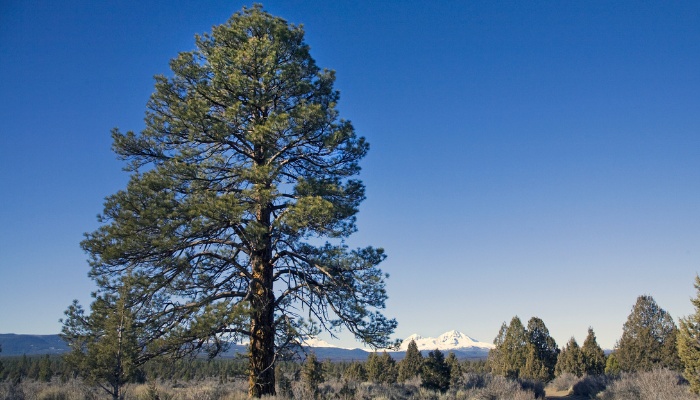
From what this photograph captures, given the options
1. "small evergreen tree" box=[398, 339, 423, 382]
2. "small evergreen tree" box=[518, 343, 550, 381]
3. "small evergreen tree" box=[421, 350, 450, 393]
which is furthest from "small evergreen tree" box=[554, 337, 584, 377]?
"small evergreen tree" box=[421, 350, 450, 393]

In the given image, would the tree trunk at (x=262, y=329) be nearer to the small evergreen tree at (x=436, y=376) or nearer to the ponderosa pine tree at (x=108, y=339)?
the ponderosa pine tree at (x=108, y=339)

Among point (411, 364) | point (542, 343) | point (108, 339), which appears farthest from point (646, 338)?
point (108, 339)

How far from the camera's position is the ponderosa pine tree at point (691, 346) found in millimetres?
16250

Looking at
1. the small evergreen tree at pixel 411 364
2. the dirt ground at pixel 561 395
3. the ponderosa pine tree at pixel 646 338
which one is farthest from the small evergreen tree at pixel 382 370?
the ponderosa pine tree at pixel 646 338

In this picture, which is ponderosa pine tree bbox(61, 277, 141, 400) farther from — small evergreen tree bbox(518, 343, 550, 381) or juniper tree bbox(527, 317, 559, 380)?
juniper tree bbox(527, 317, 559, 380)

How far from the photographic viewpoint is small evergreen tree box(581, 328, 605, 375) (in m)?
35.6

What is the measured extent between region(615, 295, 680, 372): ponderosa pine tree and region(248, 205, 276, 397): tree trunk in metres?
30.5

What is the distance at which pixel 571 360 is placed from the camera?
1416 inches

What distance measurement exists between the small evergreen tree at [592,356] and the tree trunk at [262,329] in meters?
31.2

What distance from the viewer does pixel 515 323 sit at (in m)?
38.0

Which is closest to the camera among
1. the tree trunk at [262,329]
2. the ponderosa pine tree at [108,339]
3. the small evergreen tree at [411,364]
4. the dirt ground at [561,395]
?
the ponderosa pine tree at [108,339]

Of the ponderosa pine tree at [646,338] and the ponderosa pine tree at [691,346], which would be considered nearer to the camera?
the ponderosa pine tree at [691,346]

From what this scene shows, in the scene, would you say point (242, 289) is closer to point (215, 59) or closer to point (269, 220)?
→ point (269, 220)

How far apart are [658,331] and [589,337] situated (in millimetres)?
7697
